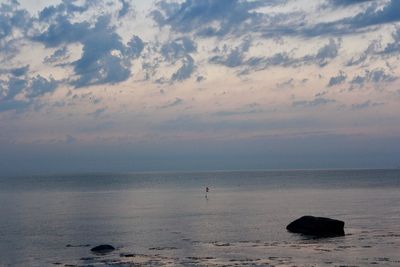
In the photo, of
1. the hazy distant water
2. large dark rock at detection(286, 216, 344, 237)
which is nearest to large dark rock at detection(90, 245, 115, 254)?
the hazy distant water

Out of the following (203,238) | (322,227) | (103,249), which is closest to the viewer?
(103,249)

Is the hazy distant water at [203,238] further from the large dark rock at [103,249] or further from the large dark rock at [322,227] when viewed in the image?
the large dark rock at [322,227]

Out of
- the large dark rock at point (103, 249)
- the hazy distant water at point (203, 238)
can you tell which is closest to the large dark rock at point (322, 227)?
the hazy distant water at point (203, 238)

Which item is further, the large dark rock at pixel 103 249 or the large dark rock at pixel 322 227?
the large dark rock at pixel 322 227

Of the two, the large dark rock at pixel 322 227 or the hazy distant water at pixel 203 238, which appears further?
the large dark rock at pixel 322 227

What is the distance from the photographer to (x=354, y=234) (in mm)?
67500

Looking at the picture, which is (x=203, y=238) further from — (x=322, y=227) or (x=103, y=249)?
(x=322, y=227)

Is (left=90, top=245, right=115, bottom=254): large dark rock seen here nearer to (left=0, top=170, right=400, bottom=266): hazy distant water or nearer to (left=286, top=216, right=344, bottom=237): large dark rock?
(left=0, top=170, right=400, bottom=266): hazy distant water

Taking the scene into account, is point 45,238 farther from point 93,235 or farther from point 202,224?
point 202,224

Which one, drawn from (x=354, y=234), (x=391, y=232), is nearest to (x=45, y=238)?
(x=354, y=234)

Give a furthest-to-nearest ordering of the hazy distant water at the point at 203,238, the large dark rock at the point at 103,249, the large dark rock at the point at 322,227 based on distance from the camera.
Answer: the large dark rock at the point at 322,227, the large dark rock at the point at 103,249, the hazy distant water at the point at 203,238

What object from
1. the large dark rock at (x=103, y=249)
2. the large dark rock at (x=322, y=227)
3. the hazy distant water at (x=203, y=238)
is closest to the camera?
the hazy distant water at (x=203, y=238)

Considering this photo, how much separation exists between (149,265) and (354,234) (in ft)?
92.9

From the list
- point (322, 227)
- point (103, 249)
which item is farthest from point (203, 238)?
point (322, 227)
